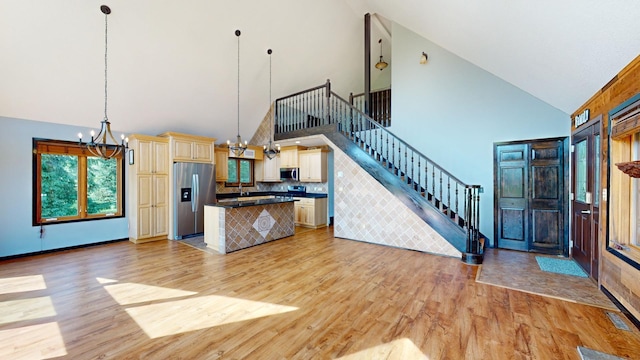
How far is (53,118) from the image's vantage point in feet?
15.5

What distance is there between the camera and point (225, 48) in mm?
5234

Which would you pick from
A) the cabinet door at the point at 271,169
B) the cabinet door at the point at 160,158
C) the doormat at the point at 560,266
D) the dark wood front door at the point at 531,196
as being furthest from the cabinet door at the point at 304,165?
the doormat at the point at 560,266

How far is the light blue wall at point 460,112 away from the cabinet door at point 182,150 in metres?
4.94

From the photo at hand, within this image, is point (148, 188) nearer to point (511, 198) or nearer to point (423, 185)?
point (423, 185)

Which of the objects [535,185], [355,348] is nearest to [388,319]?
[355,348]

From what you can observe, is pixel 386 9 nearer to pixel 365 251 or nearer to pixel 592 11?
pixel 592 11

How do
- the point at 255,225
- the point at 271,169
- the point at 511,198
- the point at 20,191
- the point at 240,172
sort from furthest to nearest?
the point at 271,169
the point at 240,172
the point at 255,225
the point at 511,198
the point at 20,191

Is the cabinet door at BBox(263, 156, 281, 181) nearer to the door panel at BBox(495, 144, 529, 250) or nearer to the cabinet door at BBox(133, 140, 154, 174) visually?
the cabinet door at BBox(133, 140, 154, 174)

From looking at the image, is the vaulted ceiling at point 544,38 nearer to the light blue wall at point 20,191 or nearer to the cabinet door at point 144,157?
the cabinet door at point 144,157

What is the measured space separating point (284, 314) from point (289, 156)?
18.5 feet

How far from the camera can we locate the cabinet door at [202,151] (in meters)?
6.14

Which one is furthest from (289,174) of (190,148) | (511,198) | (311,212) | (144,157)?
(511,198)

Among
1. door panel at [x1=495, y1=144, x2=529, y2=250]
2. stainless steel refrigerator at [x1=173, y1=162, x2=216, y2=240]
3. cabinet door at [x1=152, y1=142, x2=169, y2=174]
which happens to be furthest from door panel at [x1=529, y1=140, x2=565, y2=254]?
cabinet door at [x1=152, y1=142, x2=169, y2=174]

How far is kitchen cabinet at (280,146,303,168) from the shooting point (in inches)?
299
